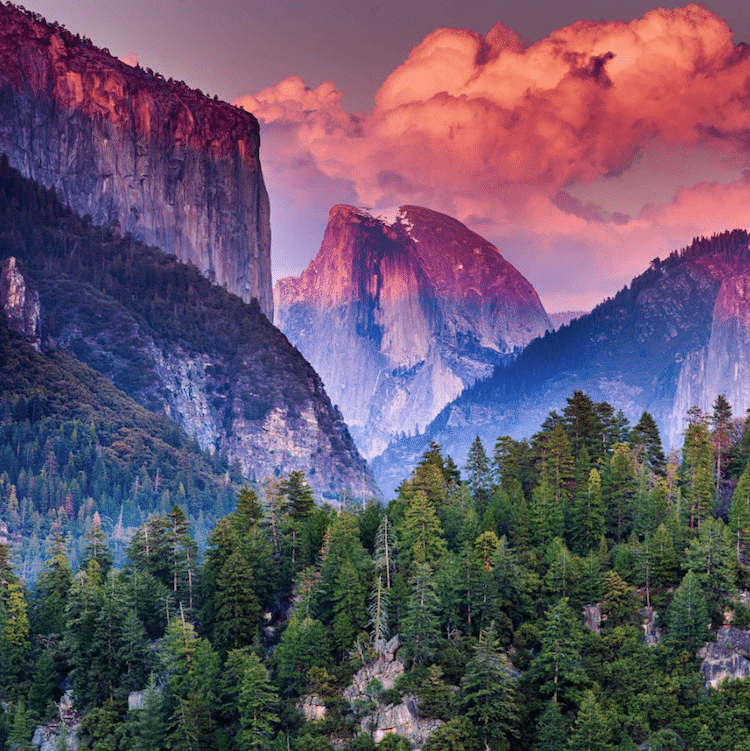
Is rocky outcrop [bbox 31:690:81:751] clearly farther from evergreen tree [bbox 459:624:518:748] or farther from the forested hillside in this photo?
evergreen tree [bbox 459:624:518:748]

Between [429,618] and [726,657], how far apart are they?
25.3m

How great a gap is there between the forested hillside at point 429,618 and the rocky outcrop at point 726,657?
3.35 ft

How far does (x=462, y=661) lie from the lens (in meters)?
101

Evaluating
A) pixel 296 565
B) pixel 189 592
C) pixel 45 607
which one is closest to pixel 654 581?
pixel 296 565

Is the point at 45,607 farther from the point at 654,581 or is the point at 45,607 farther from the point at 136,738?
the point at 654,581

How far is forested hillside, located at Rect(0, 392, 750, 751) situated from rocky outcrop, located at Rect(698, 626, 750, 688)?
1.02 metres

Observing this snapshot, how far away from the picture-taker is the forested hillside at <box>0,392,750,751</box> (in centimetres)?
9612

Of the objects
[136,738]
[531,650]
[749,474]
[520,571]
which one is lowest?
[136,738]

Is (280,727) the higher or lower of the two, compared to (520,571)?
lower

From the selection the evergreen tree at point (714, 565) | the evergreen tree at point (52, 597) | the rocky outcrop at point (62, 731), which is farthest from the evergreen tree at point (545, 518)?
the evergreen tree at point (52, 597)

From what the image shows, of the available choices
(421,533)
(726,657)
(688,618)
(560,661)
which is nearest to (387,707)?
(560,661)

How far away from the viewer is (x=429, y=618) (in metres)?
102

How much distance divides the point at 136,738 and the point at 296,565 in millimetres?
24202

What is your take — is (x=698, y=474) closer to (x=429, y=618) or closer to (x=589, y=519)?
(x=589, y=519)
